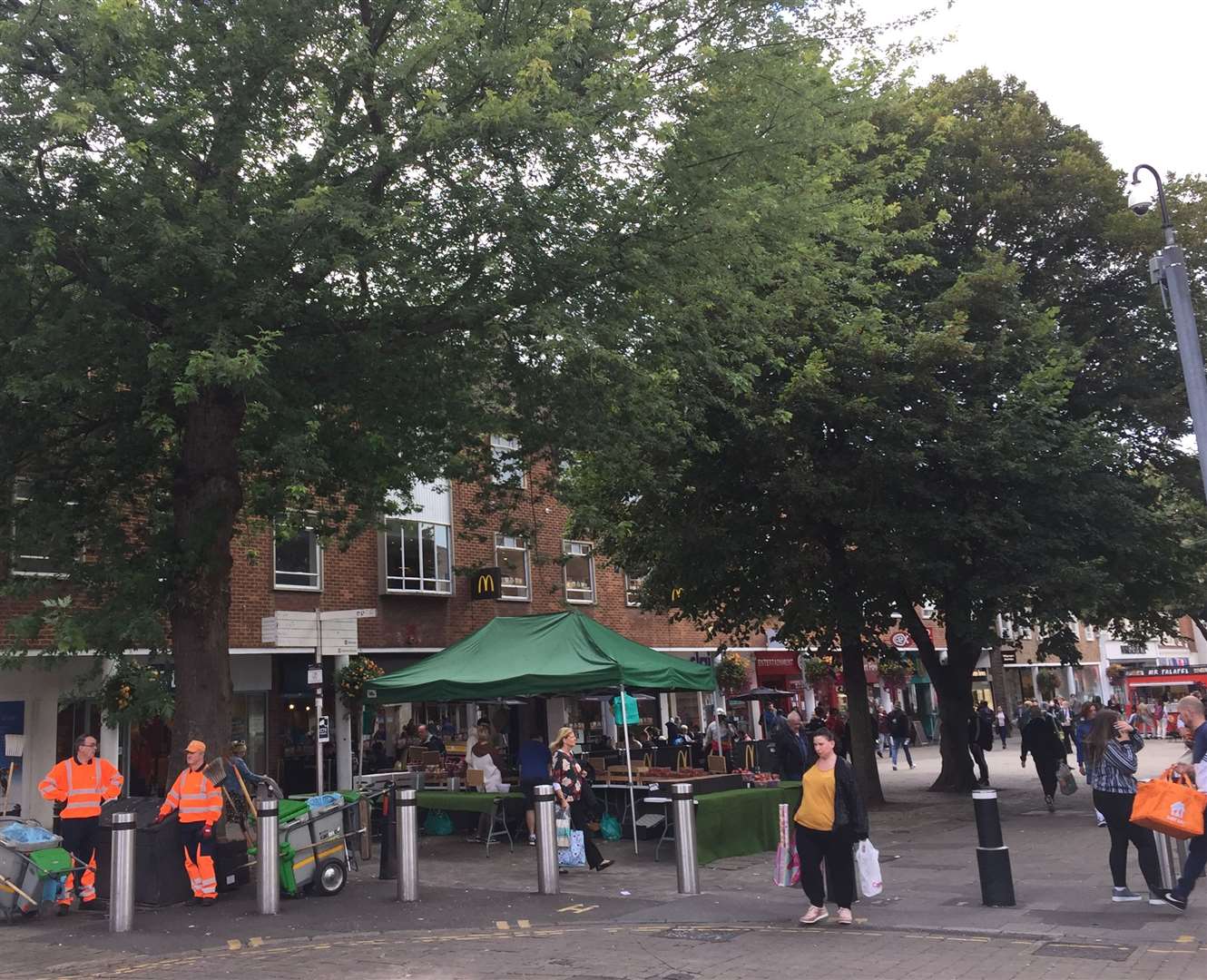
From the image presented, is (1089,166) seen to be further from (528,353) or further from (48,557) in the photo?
(48,557)

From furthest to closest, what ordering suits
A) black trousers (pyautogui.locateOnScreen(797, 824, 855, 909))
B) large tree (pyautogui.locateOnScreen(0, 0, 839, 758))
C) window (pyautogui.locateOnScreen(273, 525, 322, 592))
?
window (pyautogui.locateOnScreen(273, 525, 322, 592)), large tree (pyautogui.locateOnScreen(0, 0, 839, 758)), black trousers (pyautogui.locateOnScreen(797, 824, 855, 909))

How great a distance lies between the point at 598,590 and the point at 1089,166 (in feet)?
53.2

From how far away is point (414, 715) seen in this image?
24859 millimetres

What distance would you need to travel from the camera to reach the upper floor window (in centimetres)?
2402

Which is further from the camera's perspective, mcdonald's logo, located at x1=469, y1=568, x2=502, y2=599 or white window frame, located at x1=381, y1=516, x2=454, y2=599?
mcdonald's logo, located at x1=469, y1=568, x2=502, y2=599

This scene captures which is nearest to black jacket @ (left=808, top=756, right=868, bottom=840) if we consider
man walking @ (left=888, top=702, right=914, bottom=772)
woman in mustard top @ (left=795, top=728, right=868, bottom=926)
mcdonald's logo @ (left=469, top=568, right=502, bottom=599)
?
woman in mustard top @ (left=795, top=728, right=868, bottom=926)

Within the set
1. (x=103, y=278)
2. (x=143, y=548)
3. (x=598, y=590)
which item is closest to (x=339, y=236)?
(x=103, y=278)

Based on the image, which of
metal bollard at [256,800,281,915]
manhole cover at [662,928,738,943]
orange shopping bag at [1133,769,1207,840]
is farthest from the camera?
metal bollard at [256,800,281,915]

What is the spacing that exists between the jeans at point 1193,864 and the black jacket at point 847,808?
251 centimetres

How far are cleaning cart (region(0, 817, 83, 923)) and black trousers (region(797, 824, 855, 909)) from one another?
7139mm

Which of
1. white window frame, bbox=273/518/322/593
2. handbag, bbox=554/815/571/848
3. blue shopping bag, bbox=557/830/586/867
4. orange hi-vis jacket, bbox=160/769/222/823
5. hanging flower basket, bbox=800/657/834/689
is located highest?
white window frame, bbox=273/518/322/593

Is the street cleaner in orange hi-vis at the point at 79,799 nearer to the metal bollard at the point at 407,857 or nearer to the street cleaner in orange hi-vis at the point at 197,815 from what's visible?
the street cleaner in orange hi-vis at the point at 197,815

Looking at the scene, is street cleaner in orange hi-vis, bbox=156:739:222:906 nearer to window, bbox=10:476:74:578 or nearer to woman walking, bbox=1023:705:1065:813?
window, bbox=10:476:74:578

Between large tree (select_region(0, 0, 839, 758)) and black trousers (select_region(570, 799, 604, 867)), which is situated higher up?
large tree (select_region(0, 0, 839, 758))
